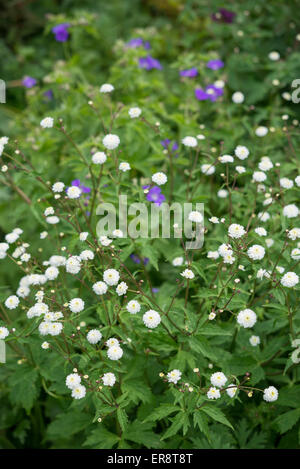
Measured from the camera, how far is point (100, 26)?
556cm

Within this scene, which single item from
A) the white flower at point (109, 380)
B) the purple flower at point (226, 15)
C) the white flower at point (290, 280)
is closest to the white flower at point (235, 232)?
the white flower at point (290, 280)

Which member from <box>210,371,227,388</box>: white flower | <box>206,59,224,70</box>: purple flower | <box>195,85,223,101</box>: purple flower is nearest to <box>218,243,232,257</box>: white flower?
<box>210,371,227,388</box>: white flower

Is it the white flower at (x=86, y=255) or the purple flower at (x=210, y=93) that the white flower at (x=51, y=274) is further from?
the purple flower at (x=210, y=93)

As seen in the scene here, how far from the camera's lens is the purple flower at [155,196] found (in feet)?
9.02

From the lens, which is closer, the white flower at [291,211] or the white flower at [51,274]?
the white flower at [51,274]

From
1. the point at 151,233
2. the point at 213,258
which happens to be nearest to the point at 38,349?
the point at 151,233

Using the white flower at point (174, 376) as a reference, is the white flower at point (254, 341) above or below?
below

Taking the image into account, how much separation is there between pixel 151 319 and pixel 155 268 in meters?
1.19

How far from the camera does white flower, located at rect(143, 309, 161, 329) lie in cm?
213

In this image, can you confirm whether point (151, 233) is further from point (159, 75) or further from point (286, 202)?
point (159, 75)

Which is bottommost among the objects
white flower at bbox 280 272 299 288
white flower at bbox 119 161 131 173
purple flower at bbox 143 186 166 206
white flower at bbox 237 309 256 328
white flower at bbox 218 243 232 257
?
white flower at bbox 237 309 256 328

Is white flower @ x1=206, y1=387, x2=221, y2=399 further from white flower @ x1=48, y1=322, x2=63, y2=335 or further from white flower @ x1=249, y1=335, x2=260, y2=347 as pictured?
white flower @ x1=48, y1=322, x2=63, y2=335

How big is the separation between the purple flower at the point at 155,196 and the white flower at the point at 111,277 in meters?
0.66

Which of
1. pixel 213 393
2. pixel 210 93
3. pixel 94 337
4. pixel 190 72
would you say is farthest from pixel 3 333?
pixel 190 72
